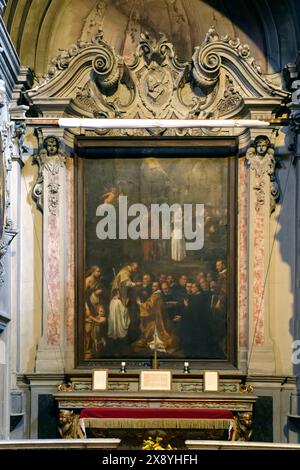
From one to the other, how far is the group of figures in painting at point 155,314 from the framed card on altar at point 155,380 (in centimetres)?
83

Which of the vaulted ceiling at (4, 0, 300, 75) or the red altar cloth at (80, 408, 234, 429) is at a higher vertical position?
the vaulted ceiling at (4, 0, 300, 75)

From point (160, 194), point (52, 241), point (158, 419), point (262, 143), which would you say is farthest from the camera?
point (160, 194)

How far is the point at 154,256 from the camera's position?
565 inches

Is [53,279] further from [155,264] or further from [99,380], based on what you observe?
[99,380]

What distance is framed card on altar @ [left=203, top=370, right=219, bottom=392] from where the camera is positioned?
13.3 meters

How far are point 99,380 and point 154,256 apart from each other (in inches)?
80.5

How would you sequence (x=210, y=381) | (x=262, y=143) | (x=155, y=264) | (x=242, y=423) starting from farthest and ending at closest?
1. (x=155, y=264)
2. (x=262, y=143)
3. (x=210, y=381)
4. (x=242, y=423)

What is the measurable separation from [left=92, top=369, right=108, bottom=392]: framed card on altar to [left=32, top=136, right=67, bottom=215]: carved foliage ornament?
94.4 inches

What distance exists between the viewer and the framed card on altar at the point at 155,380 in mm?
13234

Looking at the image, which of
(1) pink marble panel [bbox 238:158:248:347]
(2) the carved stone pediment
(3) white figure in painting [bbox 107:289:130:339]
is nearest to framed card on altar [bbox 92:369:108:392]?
(3) white figure in painting [bbox 107:289:130:339]

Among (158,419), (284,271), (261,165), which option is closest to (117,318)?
(158,419)

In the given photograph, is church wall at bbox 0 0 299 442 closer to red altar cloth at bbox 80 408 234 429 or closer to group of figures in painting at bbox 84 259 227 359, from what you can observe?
group of figures in painting at bbox 84 259 227 359
